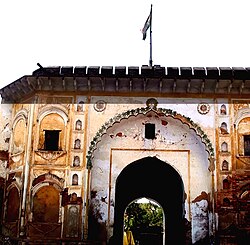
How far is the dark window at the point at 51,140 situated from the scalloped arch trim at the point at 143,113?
1056mm

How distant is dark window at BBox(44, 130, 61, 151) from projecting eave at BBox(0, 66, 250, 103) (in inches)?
50.2

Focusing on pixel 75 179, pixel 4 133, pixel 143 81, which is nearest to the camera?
pixel 75 179

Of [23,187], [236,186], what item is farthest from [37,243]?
[236,186]

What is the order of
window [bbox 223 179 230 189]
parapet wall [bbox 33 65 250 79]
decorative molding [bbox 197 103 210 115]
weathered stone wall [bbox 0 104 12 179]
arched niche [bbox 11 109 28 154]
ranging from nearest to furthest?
window [bbox 223 179 230 189] < parapet wall [bbox 33 65 250 79] < decorative molding [bbox 197 103 210 115] < arched niche [bbox 11 109 28 154] < weathered stone wall [bbox 0 104 12 179]

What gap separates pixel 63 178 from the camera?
12.5 meters

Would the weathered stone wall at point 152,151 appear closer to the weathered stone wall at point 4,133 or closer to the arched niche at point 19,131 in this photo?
the arched niche at point 19,131

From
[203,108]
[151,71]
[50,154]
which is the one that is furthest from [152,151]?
[50,154]

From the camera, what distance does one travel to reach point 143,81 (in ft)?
42.2

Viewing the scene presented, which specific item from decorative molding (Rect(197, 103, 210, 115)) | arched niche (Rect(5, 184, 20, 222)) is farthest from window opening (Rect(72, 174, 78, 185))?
decorative molding (Rect(197, 103, 210, 115))

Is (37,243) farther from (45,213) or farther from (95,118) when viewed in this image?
(95,118)

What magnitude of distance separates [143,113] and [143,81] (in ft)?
3.19

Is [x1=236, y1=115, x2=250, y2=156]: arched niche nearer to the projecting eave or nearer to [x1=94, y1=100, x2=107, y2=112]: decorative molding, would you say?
the projecting eave

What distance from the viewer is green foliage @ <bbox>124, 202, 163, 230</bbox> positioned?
33037mm

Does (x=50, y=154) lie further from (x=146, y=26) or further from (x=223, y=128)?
(x=146, y=26)
